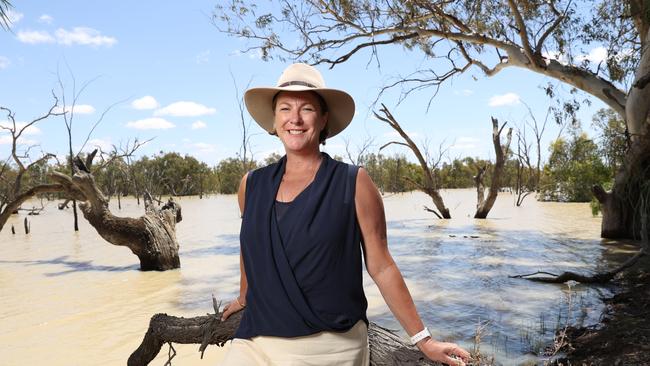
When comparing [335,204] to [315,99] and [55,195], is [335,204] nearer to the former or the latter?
[315,99]

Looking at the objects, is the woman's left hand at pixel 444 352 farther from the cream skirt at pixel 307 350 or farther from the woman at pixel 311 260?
the cream skirt at pixel 307 350

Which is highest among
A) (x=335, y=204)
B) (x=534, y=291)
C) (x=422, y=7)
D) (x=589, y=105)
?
(x=422, y=7)

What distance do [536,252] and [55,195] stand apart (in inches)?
1538

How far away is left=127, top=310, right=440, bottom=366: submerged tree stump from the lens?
1783 mm

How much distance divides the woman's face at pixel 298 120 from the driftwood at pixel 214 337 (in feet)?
2.34

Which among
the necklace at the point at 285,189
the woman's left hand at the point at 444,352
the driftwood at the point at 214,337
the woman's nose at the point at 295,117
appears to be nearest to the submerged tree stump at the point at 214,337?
the driftwood at the point at 214,337

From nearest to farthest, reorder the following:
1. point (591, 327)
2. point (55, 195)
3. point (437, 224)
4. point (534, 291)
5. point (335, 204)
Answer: point (335, 204) < point (591, 327) < point (534, 291) < point (437, 224) < point (55, 195)

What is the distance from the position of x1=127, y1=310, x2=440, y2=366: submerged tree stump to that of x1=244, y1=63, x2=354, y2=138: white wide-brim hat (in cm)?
71

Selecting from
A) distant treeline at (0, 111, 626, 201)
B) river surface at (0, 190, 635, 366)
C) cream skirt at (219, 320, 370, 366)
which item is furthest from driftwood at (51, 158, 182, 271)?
distant treeline at (0, 111, 626, 201)

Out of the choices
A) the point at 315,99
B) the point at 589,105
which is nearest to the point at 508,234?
the point at 589,105

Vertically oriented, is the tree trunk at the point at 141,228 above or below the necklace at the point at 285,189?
below

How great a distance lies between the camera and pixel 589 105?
14.2 m

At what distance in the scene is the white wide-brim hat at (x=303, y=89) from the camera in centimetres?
161

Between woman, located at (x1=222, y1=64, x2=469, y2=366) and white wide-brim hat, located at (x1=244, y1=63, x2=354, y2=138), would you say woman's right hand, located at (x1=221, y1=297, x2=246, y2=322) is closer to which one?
woman, located at (x1=222, y1=64, x2=469, y2=366)
